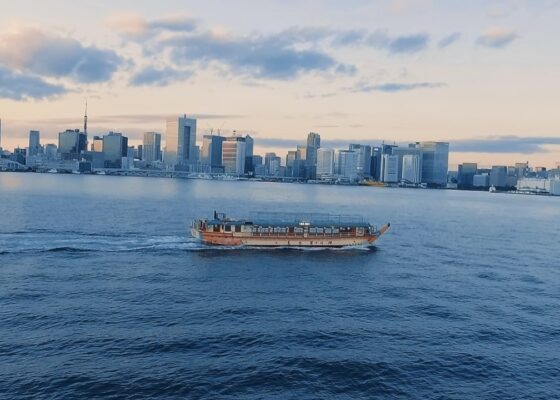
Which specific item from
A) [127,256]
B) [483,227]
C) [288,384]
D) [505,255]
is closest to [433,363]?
[288,384]

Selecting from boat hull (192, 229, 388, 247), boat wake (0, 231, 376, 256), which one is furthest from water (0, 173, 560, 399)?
boat hull (192, 229, 388, 247)

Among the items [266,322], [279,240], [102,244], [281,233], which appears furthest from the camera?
[281,233]

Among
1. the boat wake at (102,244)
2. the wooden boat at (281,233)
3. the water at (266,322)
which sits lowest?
the water at (266,322)

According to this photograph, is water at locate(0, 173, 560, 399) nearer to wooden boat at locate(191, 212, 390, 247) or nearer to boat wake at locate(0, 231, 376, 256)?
boat wake at locate(0, 231, 376, 256)

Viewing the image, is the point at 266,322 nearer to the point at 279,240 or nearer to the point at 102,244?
the point at 279,240

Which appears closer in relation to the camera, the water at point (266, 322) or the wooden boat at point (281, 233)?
the water at point (266, 322)

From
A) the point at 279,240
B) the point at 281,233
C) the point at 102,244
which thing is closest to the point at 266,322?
the point at 279,240

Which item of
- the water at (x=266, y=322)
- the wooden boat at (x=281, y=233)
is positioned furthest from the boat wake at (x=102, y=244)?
the wooden boat at (x=281, y=233)

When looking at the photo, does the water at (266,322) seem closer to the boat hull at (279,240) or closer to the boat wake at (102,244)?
the boat wake at (102,244)
